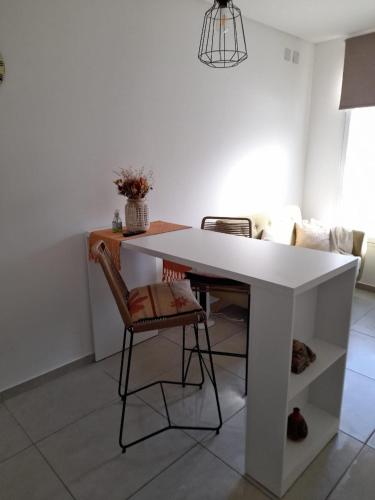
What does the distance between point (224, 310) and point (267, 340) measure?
1874 mm

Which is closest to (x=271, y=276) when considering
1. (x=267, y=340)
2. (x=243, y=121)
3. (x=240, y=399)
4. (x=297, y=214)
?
(x=267, y=340)

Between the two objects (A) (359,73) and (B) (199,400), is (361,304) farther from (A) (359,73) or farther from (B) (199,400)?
(A) (359,73)

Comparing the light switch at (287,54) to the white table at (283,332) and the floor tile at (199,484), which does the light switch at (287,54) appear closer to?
the white table at (283,332)

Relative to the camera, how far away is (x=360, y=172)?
3645 mm

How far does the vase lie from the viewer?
83.9 inches

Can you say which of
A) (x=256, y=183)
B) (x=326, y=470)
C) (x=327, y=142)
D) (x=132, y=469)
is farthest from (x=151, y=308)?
(x=327, y=142)

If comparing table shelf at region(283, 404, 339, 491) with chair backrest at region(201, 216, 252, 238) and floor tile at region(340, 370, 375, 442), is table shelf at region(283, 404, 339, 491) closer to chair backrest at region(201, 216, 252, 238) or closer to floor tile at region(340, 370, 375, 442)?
floor tile at region(340, 370, 375, 442)

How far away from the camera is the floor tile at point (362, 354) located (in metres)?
2.29

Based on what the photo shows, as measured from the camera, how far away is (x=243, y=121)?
315cm

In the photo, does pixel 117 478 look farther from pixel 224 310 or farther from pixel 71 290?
pixel 224 310

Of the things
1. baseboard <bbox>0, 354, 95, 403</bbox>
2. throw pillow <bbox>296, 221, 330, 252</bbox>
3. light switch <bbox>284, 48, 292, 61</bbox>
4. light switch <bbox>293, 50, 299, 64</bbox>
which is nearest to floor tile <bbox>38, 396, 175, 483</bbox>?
baseboard <bbox>0, 354, 95, 403</bbox>

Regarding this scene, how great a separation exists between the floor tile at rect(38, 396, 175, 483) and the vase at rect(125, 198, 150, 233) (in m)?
1.03

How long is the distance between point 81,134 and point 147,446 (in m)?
1.79

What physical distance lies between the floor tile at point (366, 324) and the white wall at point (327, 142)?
27.9 inches
